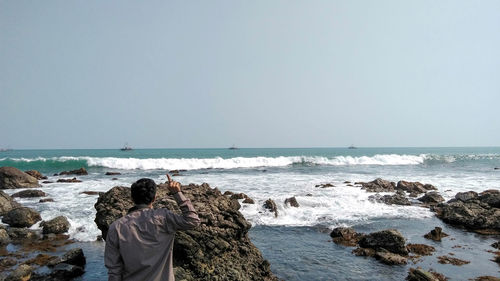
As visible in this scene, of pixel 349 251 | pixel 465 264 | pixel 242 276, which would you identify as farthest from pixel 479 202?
pixel 242 276

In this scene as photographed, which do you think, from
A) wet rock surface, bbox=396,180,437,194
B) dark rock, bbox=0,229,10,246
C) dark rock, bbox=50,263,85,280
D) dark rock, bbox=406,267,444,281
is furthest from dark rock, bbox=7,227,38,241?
wet rock surface, bbox=396,180,437,194

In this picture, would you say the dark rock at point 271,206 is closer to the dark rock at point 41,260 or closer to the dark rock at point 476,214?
the dark rock at point 476,214

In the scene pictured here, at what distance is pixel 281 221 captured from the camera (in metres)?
15.4

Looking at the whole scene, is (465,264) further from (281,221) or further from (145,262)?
(145,262)

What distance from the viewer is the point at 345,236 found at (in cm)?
1244

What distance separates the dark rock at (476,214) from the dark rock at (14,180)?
94.5 feet

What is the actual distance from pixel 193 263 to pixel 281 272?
3032 mm

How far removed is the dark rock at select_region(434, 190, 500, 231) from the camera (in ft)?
47.9

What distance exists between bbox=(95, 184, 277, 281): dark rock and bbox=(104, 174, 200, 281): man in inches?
140

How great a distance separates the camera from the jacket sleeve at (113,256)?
318 cm

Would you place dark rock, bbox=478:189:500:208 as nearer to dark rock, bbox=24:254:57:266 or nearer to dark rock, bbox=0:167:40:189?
dark rock, bbox=24:254:57:266

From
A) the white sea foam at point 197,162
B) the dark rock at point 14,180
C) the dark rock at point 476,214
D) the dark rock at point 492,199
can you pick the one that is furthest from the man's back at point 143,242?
the white sea foam at point 197,162

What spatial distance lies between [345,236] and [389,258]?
2.51 meters

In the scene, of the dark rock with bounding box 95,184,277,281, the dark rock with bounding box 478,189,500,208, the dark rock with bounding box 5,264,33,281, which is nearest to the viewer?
the dark rock with bounding box 95,184,277,281
